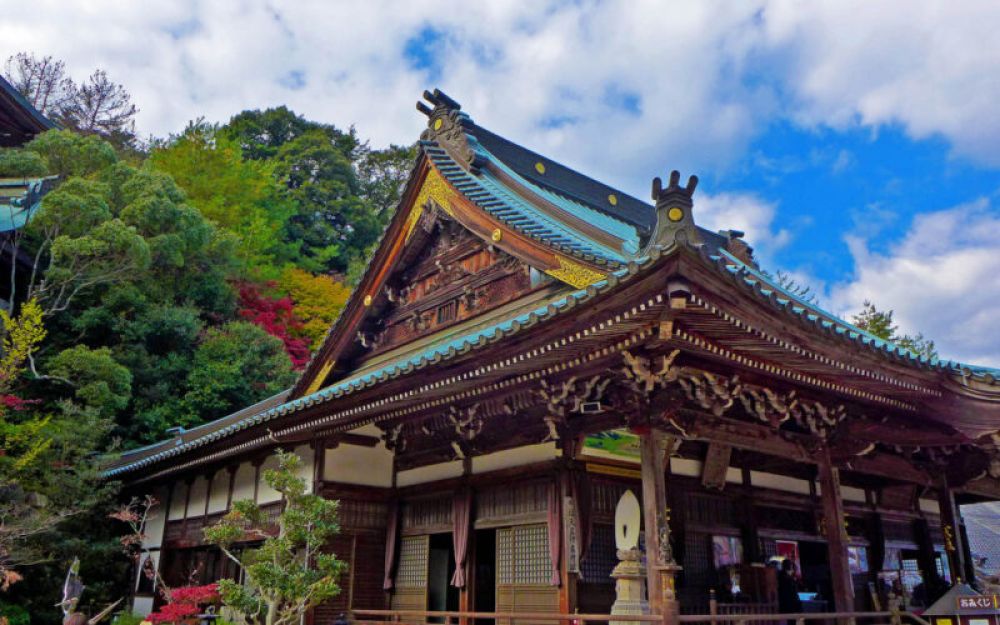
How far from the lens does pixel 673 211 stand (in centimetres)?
636

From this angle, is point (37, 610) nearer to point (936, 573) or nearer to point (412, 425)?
point (412, 425)

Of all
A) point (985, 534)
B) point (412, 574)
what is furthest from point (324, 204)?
point (985, 534)

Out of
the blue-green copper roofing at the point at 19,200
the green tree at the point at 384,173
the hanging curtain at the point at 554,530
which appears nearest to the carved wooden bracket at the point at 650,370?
the hanging curtain at the point at 554,530

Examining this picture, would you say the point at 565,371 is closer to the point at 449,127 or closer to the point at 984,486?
the point at 449,127

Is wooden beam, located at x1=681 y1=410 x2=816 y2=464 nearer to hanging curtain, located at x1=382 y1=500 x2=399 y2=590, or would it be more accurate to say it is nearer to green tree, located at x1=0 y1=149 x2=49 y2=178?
hanging curtain, located at x1=382 y1=500 x2=399 y2=590

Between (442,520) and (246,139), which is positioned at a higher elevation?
(246,139)

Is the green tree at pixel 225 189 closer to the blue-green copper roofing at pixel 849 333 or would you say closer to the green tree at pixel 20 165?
the green tree at pixel 20 165

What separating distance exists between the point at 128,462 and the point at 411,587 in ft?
33.5

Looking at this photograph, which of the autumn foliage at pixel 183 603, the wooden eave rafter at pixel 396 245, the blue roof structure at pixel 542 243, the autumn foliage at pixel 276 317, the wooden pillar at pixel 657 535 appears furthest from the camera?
the autumn foliage at pixel 276 317

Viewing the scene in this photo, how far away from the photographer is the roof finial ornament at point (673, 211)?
20.2 ft

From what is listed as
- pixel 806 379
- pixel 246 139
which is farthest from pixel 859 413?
pixel 246 139

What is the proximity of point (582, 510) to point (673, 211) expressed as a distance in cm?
479

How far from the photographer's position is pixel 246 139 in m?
47.2

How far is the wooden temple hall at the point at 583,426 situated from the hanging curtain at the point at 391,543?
0.03 metres
